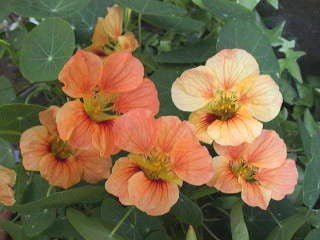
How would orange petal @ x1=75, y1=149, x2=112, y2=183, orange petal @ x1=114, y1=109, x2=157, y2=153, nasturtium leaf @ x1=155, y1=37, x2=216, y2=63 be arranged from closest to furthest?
orange petal @ x1=114, y1=109, x2=157, y2=153, orange petal @ x1=75, y1=149, x2=112, y2=183, nasturtium leaf @ x1=155, y1=37, x2=216, y2=63

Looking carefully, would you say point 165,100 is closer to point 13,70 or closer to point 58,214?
point 58,214

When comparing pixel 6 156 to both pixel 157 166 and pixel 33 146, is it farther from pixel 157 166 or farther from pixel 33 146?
pixel 157 166

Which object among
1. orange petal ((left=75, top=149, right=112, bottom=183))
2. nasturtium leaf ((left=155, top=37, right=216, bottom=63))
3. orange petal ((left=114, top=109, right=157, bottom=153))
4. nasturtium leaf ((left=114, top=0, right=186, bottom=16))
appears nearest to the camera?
orange petal ((left=114, top=109, right=157, bottom=153))

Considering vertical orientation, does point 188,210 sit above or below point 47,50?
below

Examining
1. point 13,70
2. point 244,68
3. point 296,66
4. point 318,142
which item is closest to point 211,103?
point 244,68

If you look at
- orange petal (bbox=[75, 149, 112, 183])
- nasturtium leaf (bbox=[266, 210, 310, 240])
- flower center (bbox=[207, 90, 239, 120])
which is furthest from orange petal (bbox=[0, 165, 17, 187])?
nasturtium leaf (bbox=[266, 210, 310, 240])

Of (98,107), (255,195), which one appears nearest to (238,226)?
(255,195)

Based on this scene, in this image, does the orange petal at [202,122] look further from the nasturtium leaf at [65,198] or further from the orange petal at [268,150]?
the nasturtium leaf at [65,198]

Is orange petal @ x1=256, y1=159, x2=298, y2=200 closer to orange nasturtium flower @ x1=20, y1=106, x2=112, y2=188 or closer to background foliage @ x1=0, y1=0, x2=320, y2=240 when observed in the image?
background foliage @ x1=0, y1=0, x2=320, y2=240
